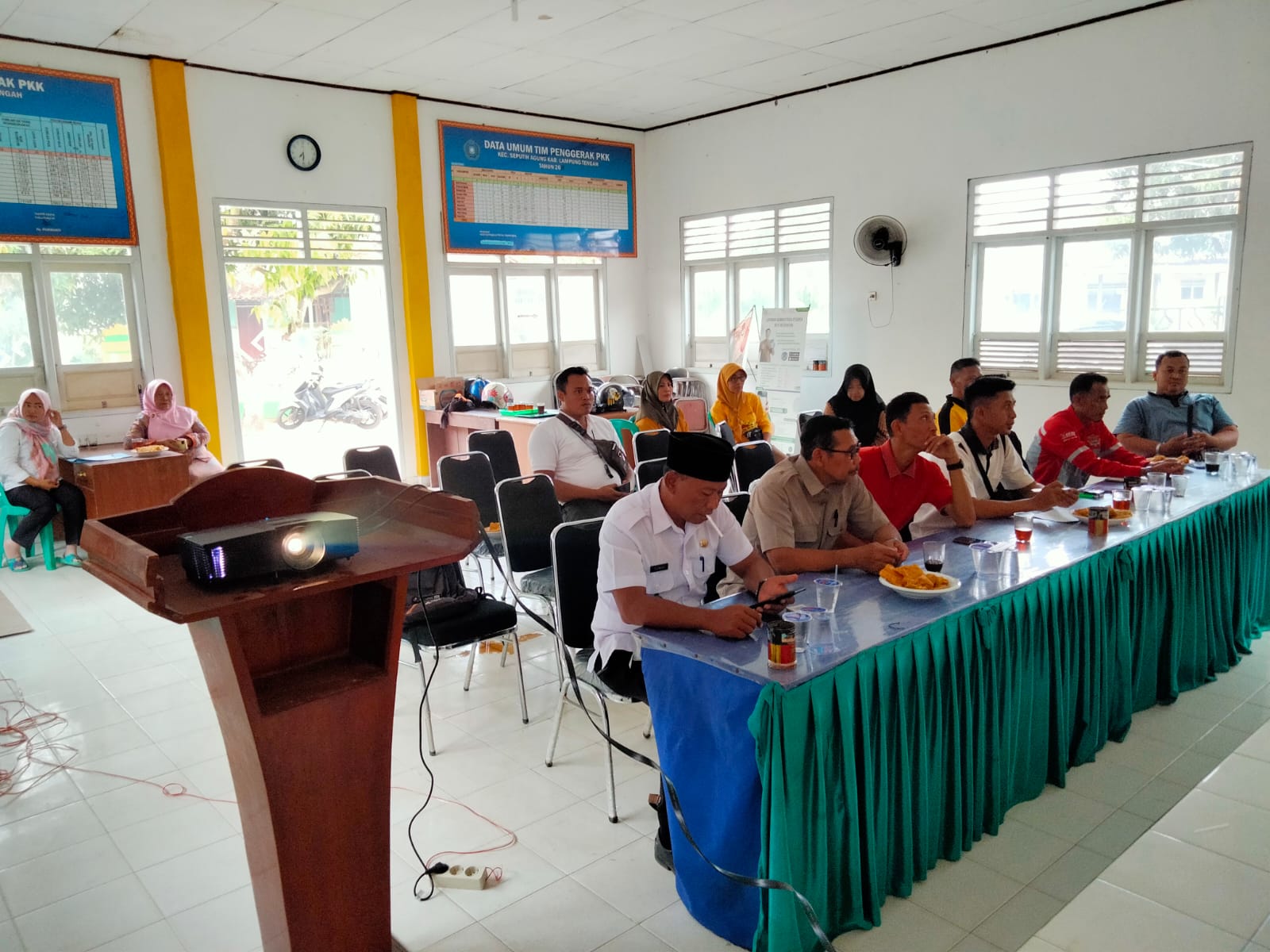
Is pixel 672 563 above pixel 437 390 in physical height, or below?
below

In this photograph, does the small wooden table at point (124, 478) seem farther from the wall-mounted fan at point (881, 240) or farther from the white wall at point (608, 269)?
the wall-mounted fan at point (881, 240)

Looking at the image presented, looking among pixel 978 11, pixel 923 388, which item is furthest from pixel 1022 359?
pixel 978 11

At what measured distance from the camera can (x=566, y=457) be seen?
477 centimetres

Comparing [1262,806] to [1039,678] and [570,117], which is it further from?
[570,117]

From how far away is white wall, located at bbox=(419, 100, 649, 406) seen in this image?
836 centimetres

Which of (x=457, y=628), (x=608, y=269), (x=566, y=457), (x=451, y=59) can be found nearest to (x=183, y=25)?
(x=451, y=59)

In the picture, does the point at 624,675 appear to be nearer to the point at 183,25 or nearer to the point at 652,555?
the point at 652,555

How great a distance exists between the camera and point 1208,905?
7.88 feet

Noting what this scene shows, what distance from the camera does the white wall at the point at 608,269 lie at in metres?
8.36

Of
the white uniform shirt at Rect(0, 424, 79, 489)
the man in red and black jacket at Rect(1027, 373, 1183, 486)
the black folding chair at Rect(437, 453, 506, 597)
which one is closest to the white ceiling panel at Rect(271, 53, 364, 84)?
the white uniform shirt at Rect(0, 424, 79, 489)

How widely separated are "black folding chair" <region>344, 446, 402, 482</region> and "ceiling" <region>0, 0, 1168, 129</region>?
2880 millimetres

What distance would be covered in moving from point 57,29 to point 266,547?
632 cm

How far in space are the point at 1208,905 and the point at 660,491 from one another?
1874mm

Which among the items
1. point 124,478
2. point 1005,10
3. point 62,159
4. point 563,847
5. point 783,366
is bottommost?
point 563,847
